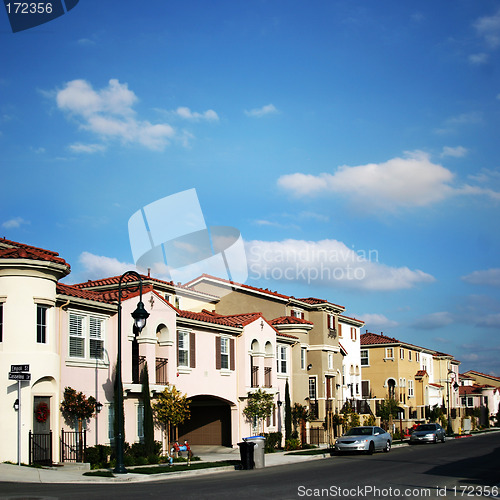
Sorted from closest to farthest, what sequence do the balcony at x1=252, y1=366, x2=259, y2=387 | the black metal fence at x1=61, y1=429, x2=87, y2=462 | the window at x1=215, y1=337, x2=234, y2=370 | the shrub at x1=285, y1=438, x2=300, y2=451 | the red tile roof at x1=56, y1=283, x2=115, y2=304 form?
the black metal fence at x1=61, y1=429, x2=87, y2=462 < the red tile roof at x1=56, y1=283, x2=115, y2=304 < the window at x1=215, y1=337, x2=234, y2=370 < the shrub at x1=285, y1=438, x2=300, y2=451 < the balcony at x1=252, y1=366, x2=259, y2=387

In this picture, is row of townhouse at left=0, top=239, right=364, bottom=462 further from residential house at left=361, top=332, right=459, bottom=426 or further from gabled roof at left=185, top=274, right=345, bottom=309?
residential house at left=361, top=332, right=459, bottom=426

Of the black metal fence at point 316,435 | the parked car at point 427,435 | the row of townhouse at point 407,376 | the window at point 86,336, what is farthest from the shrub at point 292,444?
the row of townhouse at point 407,376

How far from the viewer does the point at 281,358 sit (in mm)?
44250

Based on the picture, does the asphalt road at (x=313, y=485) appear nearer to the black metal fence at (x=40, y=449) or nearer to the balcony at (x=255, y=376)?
the black metal fence at (x=40, y=449)

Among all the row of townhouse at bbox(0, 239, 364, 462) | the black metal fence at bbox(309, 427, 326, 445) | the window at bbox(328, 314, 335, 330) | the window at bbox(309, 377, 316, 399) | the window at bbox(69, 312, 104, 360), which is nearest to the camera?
the row of townhouse at bbox(0, 239, 364, 462)

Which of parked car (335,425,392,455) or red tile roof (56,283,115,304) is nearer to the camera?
red tile roof (56,283,115,304)

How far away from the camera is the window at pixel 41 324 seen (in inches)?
1022

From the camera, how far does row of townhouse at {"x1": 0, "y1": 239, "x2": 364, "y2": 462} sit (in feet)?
83.3

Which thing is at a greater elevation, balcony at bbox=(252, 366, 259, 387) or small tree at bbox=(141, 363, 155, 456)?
balcony at bbox=(252, 366, 259, 387)

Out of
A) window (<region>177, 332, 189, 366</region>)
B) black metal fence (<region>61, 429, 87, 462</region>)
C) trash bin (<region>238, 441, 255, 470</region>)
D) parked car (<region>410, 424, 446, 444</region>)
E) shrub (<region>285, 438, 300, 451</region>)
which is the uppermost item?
window (<region>177, 332, 189, 366</region>)

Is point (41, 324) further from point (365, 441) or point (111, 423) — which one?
point (365, 441)

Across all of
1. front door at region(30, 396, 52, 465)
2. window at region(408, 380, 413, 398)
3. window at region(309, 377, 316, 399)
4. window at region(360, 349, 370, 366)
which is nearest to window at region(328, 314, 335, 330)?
window at region(309, 377, 316, 399)

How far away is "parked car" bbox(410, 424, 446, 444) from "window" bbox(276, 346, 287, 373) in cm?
1122

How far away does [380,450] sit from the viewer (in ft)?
120
